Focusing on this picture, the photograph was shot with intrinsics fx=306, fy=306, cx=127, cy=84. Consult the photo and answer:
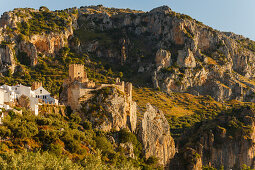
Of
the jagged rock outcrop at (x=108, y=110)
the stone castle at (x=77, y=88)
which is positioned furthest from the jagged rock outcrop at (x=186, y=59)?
the stone castle at (x=77, y=88)

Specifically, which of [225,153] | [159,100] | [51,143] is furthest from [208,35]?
[51,143]

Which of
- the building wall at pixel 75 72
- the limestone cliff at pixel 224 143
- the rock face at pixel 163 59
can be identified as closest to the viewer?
the building wall at pixel 75 72

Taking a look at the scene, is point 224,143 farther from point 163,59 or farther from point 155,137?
point 163,59

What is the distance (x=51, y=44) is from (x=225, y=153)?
257 ft

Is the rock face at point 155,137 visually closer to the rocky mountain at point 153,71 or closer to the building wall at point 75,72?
the rocky mountain at point 153,71

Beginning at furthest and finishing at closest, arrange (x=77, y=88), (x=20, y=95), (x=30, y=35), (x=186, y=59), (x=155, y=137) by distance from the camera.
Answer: (x=186, y=59)
(x=30, y=35)
(x=155, y=137)
(x=77, y=88)
(x=20, y=95)

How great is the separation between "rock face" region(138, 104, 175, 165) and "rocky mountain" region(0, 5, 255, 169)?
0.71ft

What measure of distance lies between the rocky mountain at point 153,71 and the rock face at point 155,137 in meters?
0.22

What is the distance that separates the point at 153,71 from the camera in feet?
416

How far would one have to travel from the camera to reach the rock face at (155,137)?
205ft

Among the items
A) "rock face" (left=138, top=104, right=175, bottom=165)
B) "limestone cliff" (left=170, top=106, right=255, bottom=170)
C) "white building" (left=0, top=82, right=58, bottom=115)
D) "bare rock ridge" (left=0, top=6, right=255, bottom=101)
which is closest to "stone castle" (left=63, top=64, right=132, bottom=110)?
"white building" (left=0, top=82, right=58, bottom=115)

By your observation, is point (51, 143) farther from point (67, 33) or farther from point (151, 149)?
point (67, 33)

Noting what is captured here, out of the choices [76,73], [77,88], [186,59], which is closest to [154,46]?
[186,59]

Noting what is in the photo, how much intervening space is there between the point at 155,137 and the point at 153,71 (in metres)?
63.6
